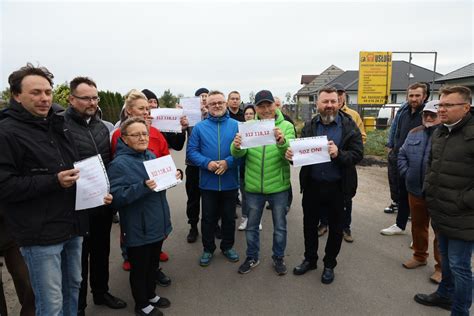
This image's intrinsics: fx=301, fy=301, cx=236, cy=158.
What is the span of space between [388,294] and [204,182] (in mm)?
2504

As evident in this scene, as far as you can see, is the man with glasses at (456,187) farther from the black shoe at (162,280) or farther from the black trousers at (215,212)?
the black shoe at (162,280)

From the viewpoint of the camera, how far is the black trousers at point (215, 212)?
13.1 ft

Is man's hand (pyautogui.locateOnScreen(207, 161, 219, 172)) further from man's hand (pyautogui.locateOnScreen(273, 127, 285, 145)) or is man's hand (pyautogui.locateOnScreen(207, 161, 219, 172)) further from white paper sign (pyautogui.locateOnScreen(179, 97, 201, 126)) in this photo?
white paper sign (pyautogui.locateOnScreen(179, 97, 201, 126))

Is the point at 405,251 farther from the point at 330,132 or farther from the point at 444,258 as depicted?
the point at 330,132

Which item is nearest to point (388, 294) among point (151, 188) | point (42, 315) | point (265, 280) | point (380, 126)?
point (265, 280)

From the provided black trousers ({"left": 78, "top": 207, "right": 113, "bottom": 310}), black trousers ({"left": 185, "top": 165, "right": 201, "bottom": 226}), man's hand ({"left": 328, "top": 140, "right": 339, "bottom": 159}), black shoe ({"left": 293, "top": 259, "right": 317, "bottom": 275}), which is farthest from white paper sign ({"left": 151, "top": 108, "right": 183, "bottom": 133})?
black shoe ({"left": 293, "top": 259, "right": 317, "bottom": 275})

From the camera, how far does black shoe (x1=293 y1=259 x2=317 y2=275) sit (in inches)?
149

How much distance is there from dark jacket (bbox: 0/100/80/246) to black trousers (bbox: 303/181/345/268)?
2.55 metres

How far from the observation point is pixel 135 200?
2.80 meters

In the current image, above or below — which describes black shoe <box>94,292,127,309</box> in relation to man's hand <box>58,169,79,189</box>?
below

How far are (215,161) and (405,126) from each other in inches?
123

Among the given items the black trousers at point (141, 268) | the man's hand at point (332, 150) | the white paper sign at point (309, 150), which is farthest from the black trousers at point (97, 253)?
the man's hand at point (332, 150)

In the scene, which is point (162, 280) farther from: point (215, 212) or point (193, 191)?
point (193, 191)

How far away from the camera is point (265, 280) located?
3.69 metres
